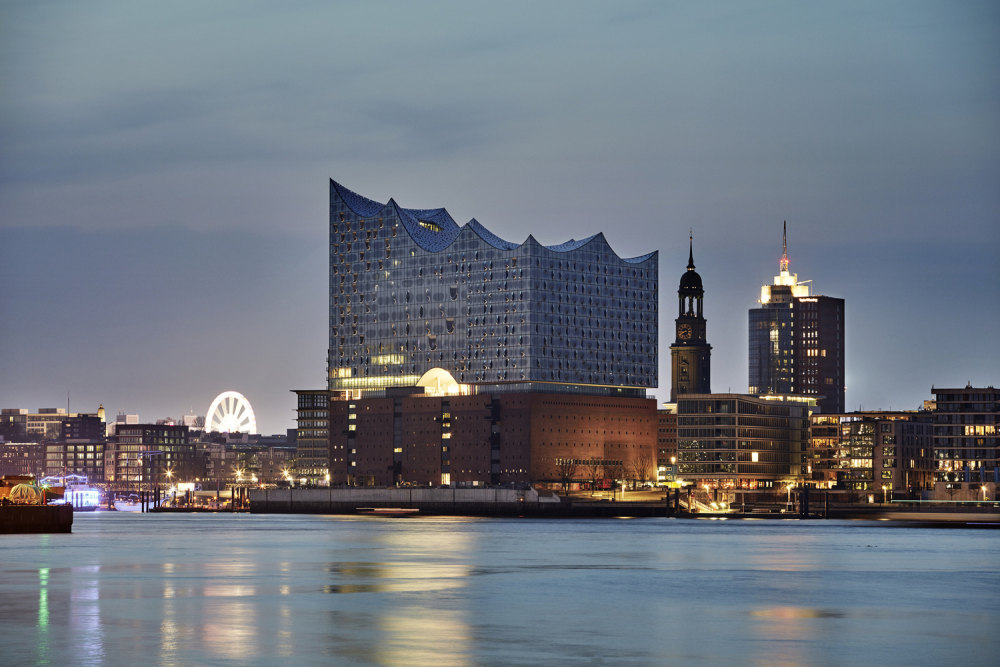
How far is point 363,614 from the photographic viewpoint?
5744 centimetres

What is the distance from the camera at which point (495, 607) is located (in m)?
60.8

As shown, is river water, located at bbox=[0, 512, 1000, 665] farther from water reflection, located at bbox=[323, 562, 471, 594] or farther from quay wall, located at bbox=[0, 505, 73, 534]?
quay wall, located at bbox=[0, 505, 73, 534]

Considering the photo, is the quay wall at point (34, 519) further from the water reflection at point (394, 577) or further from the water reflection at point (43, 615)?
the water reflection at point (43, 615)

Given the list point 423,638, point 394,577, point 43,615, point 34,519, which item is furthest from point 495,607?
point 34,519

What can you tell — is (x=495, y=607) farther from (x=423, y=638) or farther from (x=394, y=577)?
(x=394, y=577)

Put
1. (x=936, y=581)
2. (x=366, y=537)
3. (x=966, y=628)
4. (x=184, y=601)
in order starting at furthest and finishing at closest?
1. (x=366, y=537)
2. (x=936, y=581)
3. (x=184, y=601)
4. (x=966, y=628)

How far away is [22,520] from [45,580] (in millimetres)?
76562

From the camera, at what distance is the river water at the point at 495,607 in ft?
152

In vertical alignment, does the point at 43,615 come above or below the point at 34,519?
above

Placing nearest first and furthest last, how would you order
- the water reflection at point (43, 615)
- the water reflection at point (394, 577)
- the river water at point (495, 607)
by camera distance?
the water reflection at point (43, 615), the river water at point (495, 607), the water reflection at point (394, 577)

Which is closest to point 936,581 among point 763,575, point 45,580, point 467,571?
point 763,575

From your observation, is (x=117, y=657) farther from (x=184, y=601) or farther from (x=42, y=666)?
(x=184, y=601)

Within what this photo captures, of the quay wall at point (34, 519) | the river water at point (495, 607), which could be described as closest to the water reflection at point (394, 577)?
the river water at point (495, 607)

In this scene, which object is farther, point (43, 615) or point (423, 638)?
point (43, 615)
